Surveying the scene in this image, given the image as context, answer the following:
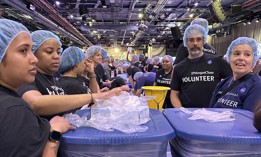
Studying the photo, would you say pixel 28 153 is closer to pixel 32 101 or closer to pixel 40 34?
pixel 32 101

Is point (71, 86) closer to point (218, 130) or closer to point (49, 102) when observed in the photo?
point (49, 102)

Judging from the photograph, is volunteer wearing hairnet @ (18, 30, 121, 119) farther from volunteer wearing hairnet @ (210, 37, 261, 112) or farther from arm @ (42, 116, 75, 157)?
volunteer wearing hairnet @ (210, 37, 261, 112)

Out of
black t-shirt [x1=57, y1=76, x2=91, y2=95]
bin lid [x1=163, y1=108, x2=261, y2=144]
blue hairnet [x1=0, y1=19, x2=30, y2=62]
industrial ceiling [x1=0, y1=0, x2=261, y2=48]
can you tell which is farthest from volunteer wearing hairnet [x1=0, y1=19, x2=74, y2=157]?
industrial ceiling [x1=0, y1=0, x2=261, y2=48]

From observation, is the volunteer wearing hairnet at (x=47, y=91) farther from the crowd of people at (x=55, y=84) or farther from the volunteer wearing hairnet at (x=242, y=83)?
the volunteer wearing hairnet at (x=242, y=83)

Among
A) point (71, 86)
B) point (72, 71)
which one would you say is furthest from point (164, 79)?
point (71, 86)

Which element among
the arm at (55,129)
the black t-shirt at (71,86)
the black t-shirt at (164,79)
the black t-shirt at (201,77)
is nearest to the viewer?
the arm at (55,129)

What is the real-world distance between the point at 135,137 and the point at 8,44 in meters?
0.57

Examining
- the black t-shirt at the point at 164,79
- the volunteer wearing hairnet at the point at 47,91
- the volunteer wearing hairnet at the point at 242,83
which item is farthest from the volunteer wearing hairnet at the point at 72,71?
the black t-shirt at the point at 164,79

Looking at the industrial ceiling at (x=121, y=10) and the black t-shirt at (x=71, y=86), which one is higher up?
the industrial ceiling at (x=121, y=10)

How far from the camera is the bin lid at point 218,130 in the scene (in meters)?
0.81

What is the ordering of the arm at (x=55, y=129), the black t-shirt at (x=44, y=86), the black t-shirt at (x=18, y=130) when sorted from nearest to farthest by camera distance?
the black t-shirt at (x=18, y=130) → the arm at (x=55, y=129) → the black t-shirt at (x=44, y=86)

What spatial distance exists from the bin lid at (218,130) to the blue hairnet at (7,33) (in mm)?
716

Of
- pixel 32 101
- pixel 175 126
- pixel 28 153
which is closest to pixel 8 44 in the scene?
pixel 32 101

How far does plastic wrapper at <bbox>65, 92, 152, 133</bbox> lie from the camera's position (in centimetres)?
88
